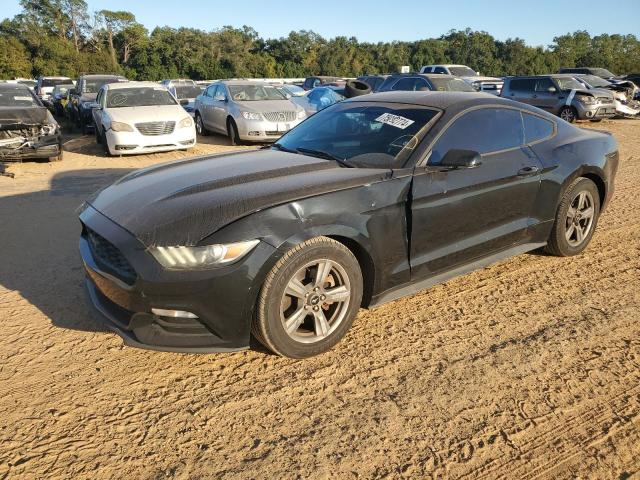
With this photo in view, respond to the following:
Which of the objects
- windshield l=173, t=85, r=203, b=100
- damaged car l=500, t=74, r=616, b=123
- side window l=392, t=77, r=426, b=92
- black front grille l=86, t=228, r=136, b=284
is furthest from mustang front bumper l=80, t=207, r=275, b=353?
windshield l=173, t=85, r=203, b=100

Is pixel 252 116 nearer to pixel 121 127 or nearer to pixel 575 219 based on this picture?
pixel 121 127

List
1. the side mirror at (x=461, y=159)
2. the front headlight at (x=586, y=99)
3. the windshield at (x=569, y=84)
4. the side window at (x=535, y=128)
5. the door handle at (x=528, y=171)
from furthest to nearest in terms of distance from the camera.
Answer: the windshield at (x=569, y=84), the front headlight at (x=586, y=99), the side window at (x=535, y=128), the door handle at (x=528, y=171), the side mirror at (x=461, y=159)

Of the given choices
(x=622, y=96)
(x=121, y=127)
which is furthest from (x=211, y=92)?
(x=622, y=96)

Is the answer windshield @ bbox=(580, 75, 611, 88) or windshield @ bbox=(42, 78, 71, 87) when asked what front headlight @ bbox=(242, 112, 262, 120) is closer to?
windshield @ bbox=(580, 75, 611, 88)

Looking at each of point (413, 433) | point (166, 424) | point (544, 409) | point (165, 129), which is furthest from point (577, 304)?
point (165, 129)

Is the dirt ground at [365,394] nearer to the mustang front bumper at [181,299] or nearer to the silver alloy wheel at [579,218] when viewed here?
the mustang front bumper at [181,299]

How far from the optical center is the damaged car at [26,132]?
31.1 feet

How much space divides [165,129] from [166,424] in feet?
29.2

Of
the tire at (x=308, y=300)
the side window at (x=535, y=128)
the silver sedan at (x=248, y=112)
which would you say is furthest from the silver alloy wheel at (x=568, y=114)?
the tire at (x=308, y=300)

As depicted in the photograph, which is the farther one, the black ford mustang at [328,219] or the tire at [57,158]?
the tire at [57,158]

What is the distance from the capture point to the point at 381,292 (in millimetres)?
3361

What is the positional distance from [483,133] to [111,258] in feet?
9.28

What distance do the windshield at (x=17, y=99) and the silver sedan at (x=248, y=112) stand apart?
4.15 m

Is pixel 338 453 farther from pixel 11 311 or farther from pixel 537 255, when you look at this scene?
pixel 537 255
